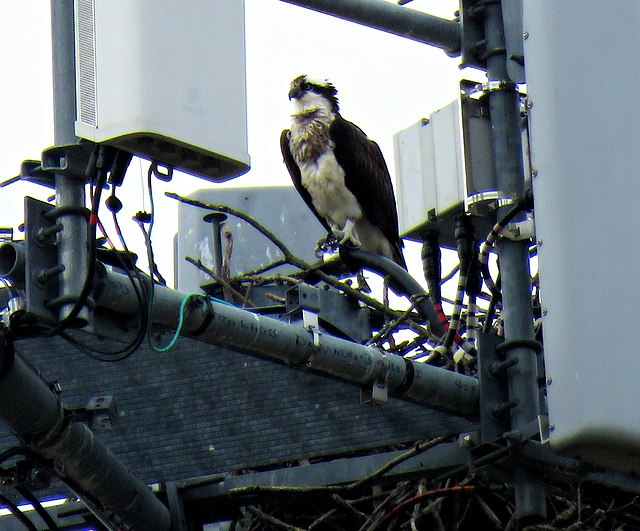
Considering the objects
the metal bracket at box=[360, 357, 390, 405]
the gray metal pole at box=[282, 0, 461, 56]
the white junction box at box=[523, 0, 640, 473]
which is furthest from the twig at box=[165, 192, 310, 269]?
the white junction box at box=[523, 0, 640, 473]

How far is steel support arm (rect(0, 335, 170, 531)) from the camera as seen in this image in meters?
4.55

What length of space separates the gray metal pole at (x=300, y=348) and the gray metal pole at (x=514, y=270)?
0.18 m

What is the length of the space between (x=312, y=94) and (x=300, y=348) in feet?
20.0

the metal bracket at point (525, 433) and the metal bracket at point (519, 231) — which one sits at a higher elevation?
the metal bracket at point (519, 231)

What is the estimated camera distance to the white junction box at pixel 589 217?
12.0 feet

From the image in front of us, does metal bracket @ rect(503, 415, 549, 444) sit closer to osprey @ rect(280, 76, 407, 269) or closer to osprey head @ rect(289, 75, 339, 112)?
osprey @ rect(280, 76, 407, 269)

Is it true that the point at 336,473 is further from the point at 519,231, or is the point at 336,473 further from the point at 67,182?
→ the point at 67,182

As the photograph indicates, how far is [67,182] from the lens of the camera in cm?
459

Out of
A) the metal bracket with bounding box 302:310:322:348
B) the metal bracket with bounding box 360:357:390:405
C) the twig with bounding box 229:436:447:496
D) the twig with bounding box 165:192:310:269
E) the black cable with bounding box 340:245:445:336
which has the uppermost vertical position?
the twig with bounding box 165:192:310:269

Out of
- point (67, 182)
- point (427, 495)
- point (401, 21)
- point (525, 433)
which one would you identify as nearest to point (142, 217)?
point (67, 182)

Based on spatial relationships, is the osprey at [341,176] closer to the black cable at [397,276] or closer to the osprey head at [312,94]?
the osprey head at [312,94]

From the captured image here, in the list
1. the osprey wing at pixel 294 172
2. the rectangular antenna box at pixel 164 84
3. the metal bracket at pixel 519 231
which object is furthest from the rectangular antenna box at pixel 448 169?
the osprey wing at pixel 294 172

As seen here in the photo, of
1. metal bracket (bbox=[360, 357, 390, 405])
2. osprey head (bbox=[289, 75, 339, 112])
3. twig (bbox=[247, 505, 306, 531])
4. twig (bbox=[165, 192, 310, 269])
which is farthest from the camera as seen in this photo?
osprey head (bbox=[289, 75, 339, 112])

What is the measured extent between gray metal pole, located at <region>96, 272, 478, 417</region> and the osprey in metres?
4.92
